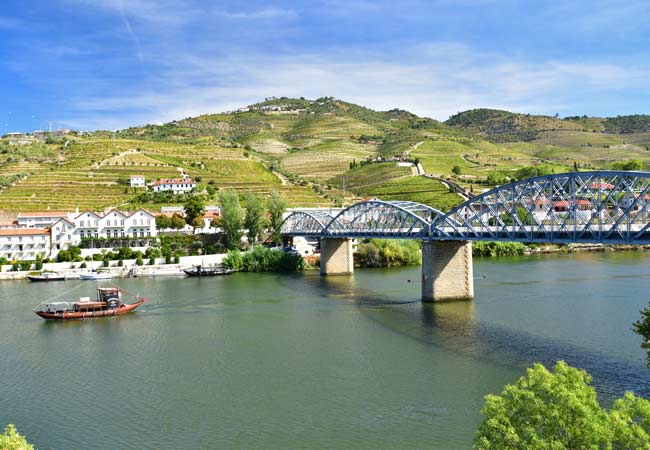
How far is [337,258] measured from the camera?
188 feet

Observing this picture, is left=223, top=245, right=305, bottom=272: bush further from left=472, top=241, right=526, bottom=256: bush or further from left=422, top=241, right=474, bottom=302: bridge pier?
left=422, top=241, right=474, bottom=302: bridge pier

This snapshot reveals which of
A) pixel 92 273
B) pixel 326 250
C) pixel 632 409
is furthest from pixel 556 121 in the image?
pixel 632 409

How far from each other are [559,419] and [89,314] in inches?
1272

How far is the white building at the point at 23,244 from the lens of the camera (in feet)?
200

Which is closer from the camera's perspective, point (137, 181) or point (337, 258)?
point (337, 258)

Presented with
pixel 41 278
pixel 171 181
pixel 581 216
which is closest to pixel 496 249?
pixel 581 216

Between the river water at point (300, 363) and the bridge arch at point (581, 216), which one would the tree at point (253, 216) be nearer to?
the river water at point (300, 363)

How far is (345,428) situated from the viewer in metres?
18.6

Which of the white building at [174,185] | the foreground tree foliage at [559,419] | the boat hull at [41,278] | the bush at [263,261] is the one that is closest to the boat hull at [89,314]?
the boat hull at [41,278]

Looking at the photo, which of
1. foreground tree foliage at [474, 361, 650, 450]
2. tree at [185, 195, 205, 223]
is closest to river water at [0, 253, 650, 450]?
foreground tree foliage at [474, 361, 650, 450]

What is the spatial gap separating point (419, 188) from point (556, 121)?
122 m

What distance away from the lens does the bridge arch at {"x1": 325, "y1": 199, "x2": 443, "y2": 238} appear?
139 feet

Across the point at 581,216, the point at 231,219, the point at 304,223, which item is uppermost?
the point at 231,219

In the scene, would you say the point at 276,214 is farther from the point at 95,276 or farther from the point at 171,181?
the point at 171,181
